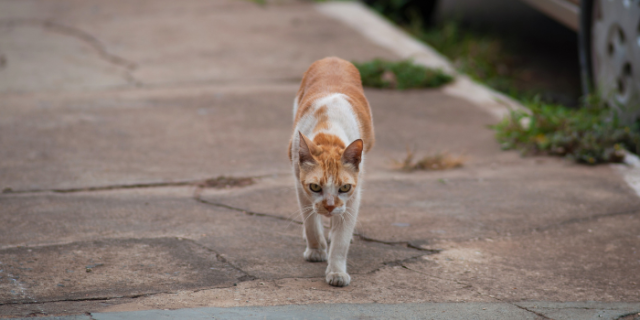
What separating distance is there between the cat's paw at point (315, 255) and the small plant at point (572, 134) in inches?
92.6

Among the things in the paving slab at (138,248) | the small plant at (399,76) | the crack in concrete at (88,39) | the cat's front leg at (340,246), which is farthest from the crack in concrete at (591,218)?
the crack in concrete at (88,39)

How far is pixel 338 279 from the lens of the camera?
110 inches

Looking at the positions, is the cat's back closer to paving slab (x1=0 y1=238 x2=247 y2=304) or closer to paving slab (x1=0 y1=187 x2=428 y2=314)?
paving slab (x1=0 y1=187 x2=428 y2=314)

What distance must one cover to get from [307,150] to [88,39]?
17.8 feet

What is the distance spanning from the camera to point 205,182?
4.10 m

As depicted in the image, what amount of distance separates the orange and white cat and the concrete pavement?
0.47 ft

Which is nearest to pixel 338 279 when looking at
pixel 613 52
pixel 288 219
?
pixel 288 219

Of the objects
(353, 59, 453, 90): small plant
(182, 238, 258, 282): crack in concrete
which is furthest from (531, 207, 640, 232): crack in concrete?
(353, 59, 453, 90): small plant

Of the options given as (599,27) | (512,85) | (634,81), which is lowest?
(512,85)

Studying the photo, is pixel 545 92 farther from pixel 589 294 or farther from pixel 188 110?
pixel 589 294

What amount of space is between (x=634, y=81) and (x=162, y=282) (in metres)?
3.62

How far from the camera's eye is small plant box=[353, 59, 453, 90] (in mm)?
6203

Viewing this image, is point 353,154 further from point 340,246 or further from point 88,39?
point 88,39

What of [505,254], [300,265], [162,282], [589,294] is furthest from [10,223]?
[589,294]
